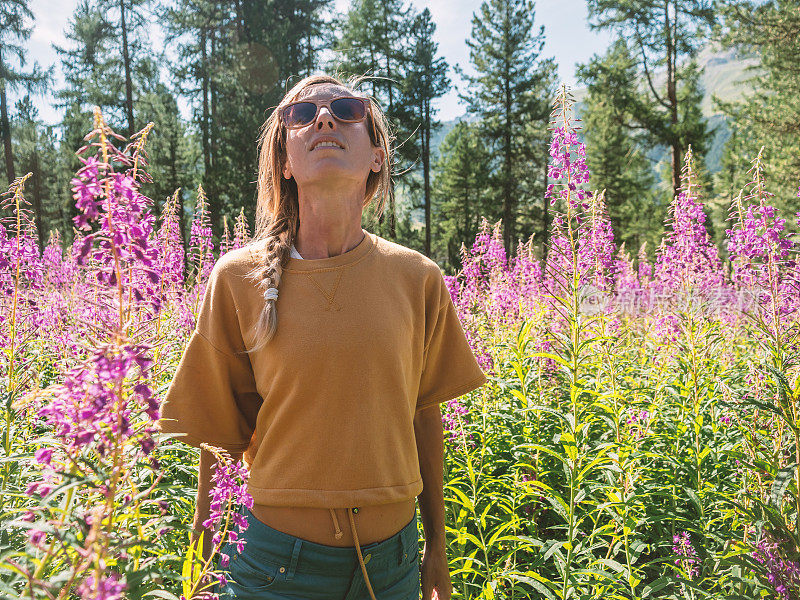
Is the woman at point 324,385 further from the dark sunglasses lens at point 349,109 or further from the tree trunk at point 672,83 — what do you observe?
the tree trunk at point 672,83

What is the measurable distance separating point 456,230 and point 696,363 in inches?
1397

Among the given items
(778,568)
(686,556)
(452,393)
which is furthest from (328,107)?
(686,556)

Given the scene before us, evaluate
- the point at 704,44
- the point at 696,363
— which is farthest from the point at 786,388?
the point at 704,44

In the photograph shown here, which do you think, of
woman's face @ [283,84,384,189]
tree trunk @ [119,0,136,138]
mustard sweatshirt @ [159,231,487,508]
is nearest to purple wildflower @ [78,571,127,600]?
mustard sweatshirt @ [159,231,487,508]

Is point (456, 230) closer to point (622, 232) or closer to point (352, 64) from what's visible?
point (622, 232)

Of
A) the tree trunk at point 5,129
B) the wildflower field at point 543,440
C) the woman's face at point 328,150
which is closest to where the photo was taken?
the wildflower field at point 543,440

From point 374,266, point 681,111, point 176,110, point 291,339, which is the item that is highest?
point 176,110

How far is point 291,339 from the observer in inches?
78.4

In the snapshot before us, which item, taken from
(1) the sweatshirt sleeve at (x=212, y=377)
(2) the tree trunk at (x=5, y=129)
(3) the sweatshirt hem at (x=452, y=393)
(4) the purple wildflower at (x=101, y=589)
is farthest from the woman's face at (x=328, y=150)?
(2) the tree trunk at (x=5, y=129)

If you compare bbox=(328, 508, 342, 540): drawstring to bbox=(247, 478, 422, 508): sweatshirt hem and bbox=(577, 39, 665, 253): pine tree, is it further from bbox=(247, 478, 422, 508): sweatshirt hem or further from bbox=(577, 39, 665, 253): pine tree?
bbox=(577, 39, 665, 253): pine tree

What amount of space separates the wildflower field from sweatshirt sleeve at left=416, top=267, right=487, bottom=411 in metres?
0.89

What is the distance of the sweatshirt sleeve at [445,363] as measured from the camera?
2402 millimetres

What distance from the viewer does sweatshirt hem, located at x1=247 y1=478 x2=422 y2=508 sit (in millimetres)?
1892

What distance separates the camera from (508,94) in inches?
1308
